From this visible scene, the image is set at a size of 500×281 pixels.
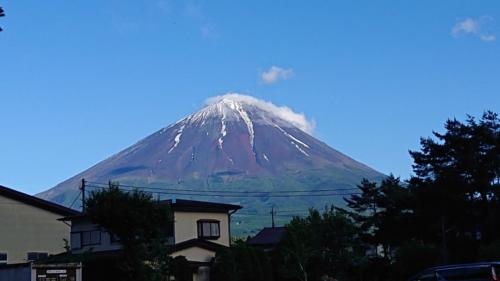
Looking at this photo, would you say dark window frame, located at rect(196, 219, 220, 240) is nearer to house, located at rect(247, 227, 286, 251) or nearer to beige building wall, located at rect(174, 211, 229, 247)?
beige building wall, located at rect(174, 211, 229, 247)

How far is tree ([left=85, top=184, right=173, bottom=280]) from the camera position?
3200 cm

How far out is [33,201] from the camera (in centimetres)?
4838

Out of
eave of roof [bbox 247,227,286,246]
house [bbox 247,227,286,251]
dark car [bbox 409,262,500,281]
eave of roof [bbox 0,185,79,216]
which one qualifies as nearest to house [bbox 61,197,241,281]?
eave of roof [bbox 0,185,79,216]

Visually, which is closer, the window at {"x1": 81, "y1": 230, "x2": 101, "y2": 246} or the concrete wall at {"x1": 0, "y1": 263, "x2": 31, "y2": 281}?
the concrete wall at {"x1": 0, "y1": 263, "x2": 31, "y2": 281}

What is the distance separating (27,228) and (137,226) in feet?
58.6

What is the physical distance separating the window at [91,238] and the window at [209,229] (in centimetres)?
634

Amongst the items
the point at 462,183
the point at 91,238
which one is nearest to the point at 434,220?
the point at 462,183

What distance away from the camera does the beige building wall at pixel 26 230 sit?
46.6 m

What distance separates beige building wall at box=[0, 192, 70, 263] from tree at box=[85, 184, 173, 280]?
15.2m

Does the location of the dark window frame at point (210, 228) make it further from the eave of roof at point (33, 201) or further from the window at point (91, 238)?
the eave of roof at point (33, 201)

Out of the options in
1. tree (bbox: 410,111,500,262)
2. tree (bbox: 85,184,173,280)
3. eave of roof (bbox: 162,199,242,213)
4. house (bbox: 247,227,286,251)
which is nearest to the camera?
tree (bbox: 85,184,173,280)

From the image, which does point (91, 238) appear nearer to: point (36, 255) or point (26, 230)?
point (36, 255)

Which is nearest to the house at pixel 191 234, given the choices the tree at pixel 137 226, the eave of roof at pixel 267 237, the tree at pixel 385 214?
the eave of roof at pixel 267 237

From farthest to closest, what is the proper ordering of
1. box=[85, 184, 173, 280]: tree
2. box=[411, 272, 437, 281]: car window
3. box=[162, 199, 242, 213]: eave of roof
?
box=[162, 199, 242, 213]: eave of roof < box=[85, 184, 173, 280]: tree < box=[411, 272, 437, 281]: car window
